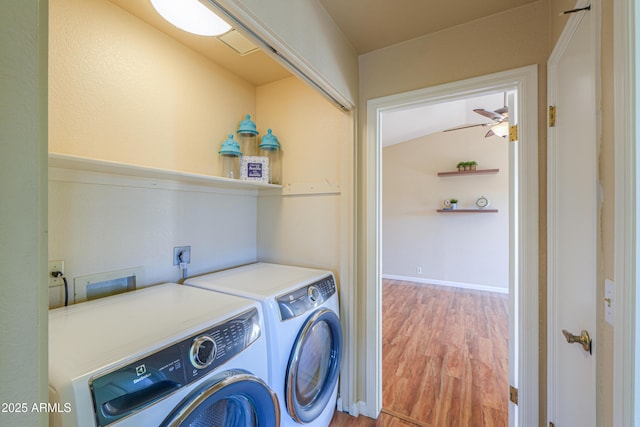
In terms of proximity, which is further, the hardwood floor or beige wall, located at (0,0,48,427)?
the hardwood floor

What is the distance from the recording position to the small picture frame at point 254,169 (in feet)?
5.59

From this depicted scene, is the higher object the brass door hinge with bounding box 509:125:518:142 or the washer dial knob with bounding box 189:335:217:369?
the brass door hinge with bounding box 509:125:518:142

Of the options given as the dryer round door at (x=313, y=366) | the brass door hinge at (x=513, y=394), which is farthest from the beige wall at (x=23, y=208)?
the brass door hinge at (x=513, y=394)

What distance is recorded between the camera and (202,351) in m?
0.77

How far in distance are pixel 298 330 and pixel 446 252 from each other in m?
4.16

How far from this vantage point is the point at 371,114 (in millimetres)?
1637

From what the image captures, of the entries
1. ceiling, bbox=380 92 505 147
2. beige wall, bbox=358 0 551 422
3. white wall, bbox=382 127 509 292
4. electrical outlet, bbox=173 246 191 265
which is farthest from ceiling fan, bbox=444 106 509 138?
electrical outlet, bbox=173 246 191 265

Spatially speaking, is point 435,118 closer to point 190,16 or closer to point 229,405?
point 190,16

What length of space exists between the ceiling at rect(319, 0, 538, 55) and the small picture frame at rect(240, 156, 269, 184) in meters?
0.93

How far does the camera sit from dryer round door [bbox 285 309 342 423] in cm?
111

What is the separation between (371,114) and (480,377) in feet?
7.26

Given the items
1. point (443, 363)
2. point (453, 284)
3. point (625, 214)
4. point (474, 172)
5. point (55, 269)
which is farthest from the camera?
point (453, 284)

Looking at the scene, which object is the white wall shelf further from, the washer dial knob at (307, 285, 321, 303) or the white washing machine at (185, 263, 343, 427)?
the washer dial knob at (307, 285, 321, 303)

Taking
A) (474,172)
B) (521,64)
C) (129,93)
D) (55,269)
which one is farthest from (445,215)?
(55,269)
